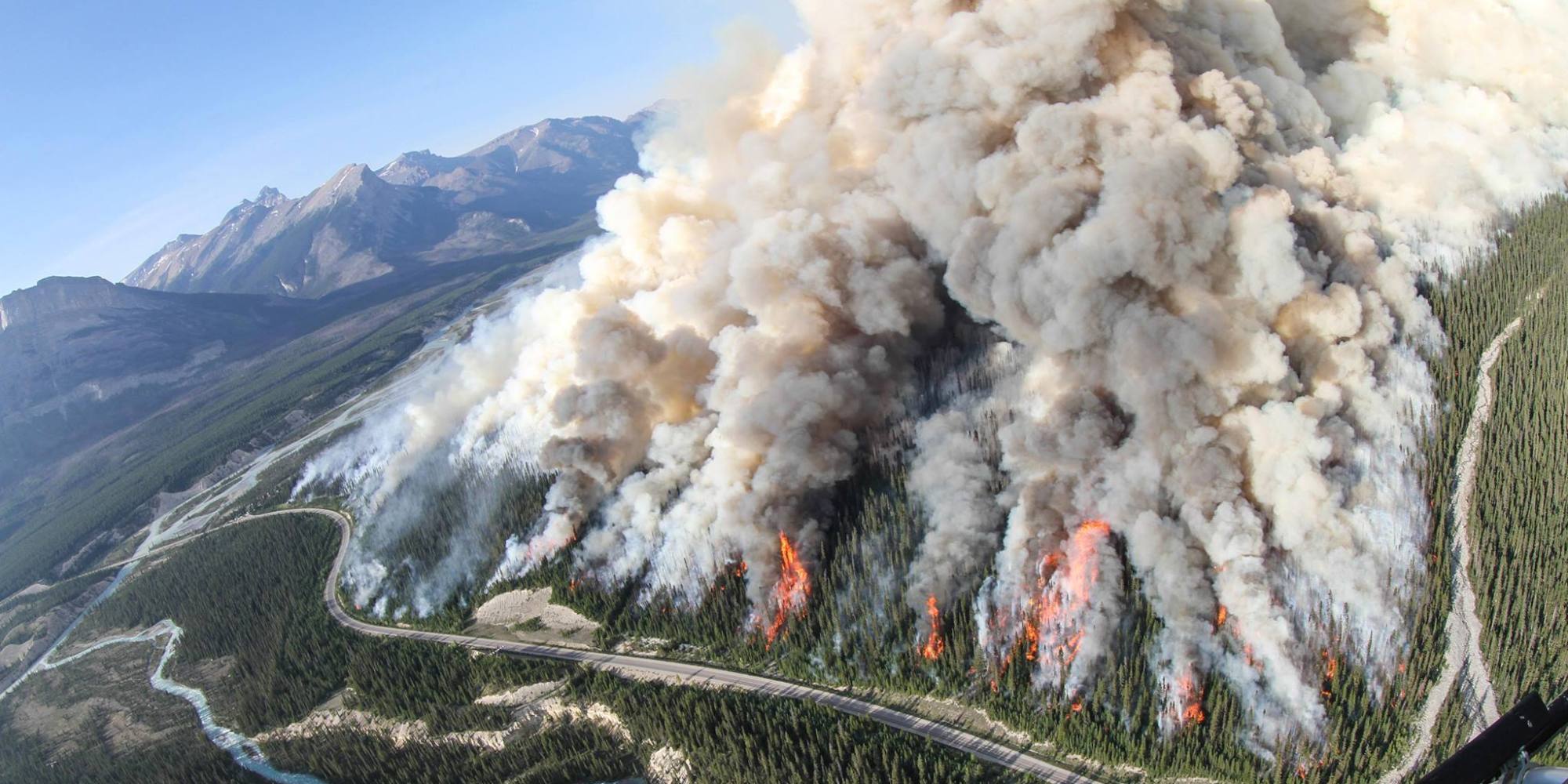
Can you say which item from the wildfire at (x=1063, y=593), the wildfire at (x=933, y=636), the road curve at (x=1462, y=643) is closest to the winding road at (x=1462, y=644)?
the road curve at (x=1462, y=643)

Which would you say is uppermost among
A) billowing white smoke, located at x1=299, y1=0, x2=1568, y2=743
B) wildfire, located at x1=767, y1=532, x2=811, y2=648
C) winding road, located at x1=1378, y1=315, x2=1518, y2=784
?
billowing white smoke, located at x1=299, y1=0, x2=1568, y2=743

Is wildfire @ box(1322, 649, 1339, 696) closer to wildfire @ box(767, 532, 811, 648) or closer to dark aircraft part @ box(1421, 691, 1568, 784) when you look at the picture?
wildfire @ box(767, 532, 811, 648)

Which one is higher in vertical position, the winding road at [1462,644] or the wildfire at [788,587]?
the wildfire at [788,587]

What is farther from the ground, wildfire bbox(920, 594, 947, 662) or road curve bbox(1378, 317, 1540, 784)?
wildfire bbox(920, 594, 947, 662)

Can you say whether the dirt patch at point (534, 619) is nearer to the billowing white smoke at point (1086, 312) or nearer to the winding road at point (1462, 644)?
the billowing white smoke at point (1086, 312)

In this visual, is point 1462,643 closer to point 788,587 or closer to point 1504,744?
point 788,587

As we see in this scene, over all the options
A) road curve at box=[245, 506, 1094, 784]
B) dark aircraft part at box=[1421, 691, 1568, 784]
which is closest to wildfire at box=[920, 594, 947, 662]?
road curve at box=[245, 506, 1094, 784]
